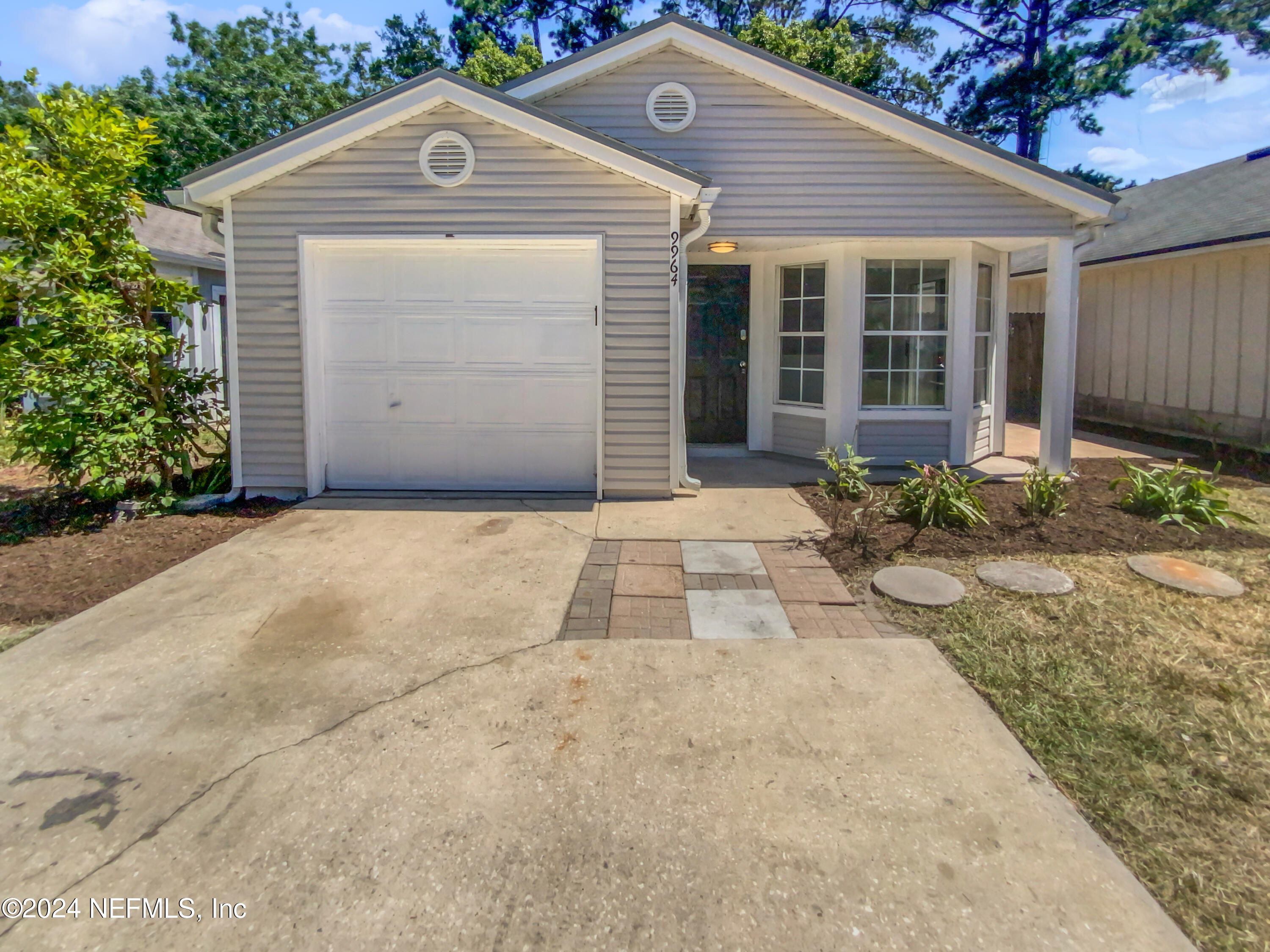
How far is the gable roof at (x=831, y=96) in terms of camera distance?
25.1 feet

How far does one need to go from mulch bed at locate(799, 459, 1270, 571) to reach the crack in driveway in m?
2.49

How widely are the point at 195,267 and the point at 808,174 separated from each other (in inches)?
397

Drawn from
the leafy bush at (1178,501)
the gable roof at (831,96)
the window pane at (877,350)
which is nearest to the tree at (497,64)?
the gable roof at (831,96)

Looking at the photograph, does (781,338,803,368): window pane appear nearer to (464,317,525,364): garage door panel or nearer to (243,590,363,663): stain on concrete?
(464,317,525,364): garage door panel

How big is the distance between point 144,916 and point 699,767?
5.95 feet

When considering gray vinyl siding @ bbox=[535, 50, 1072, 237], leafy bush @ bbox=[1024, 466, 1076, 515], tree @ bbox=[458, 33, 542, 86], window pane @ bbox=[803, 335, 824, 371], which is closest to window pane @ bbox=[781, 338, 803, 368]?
A: window pane @ bbox=[803, 335, 824, 371]

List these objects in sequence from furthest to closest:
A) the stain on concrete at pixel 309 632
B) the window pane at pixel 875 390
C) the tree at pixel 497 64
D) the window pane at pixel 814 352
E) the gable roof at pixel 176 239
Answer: the tree at pixel 497 64
the gable roof at pixel 176 239
the window pane at pixel 814 352
the window pane at pixel 875 390
the stain on concrete at pixel 309 632

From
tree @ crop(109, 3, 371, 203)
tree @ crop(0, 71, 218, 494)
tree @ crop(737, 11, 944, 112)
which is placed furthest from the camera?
tree @ crop(109, 3, 371, 203)

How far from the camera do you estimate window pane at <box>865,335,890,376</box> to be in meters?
8.73

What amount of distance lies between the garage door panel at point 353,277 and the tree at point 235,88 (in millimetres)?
19149

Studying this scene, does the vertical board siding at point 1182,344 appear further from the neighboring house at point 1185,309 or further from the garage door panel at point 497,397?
the garage door panel at point 497,397

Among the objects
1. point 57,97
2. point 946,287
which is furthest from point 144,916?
point 946,287

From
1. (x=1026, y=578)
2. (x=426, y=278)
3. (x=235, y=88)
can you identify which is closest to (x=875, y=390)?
(x=1026, y=578)

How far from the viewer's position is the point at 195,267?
42.7ft
